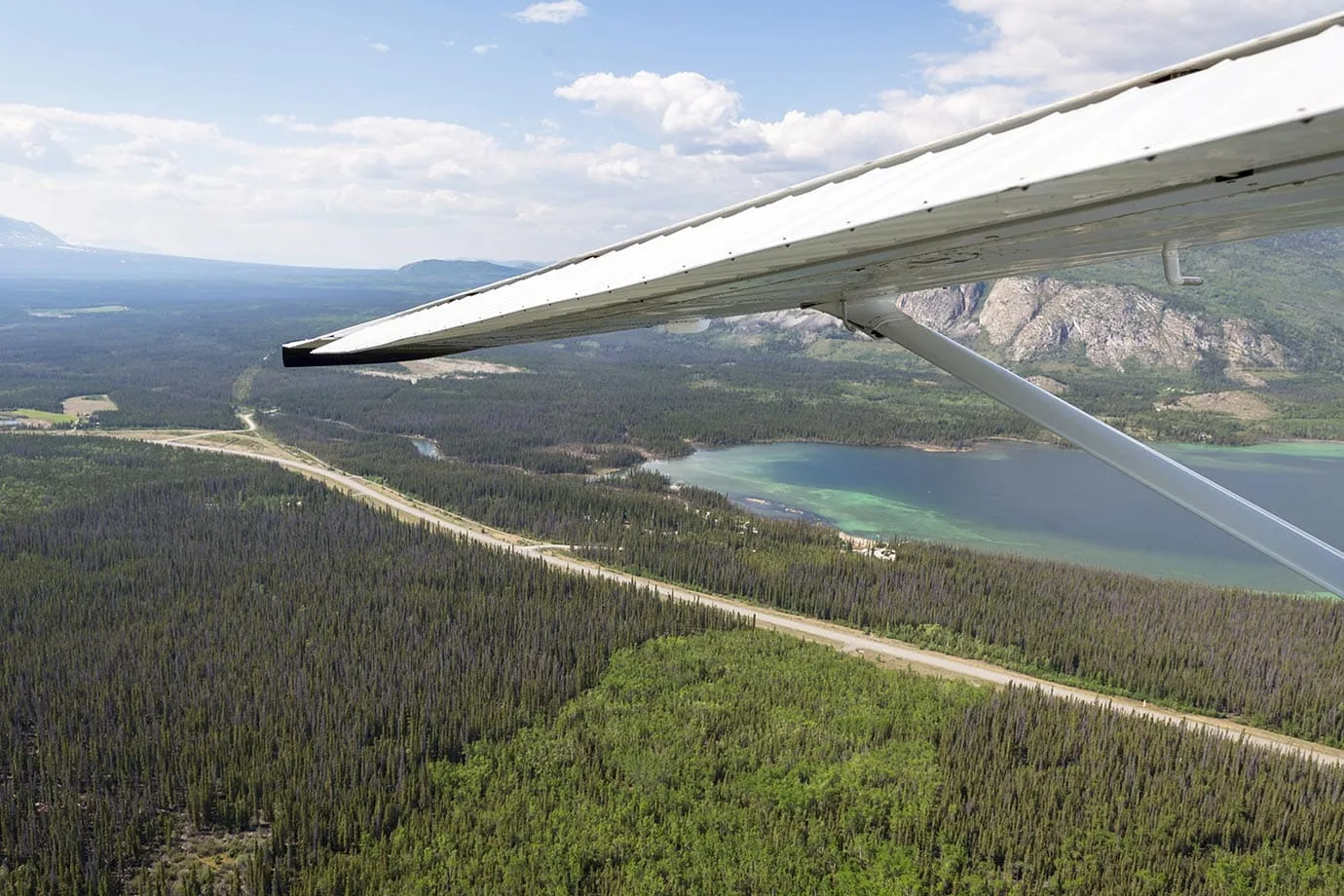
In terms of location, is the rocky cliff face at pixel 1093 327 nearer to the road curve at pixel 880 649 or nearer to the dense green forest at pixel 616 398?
the dense green forest at pixel 616 398

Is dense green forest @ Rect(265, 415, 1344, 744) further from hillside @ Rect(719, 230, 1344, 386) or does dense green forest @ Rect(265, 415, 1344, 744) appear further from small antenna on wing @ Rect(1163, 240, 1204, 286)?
hillside @ Rect(719, 230, 1344, 386)

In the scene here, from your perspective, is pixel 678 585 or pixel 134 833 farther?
pixel 678 585

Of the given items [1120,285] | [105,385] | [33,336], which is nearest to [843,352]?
[1120,285]

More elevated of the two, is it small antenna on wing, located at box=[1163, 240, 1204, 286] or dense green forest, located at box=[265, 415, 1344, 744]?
small antenna on wing, located at box=[1163, 240, 1204, 286]

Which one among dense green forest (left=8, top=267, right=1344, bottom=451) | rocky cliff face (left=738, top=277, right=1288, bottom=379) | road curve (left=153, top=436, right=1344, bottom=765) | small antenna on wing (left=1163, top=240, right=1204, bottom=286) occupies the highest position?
rocky cliff face (left=738, top=277, right=1288, bottom=379)

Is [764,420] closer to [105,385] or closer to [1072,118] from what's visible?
[105,385]

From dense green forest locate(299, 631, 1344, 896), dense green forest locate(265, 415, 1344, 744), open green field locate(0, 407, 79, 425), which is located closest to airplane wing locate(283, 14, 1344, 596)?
dense green forest locate(299, 631, 1344, 896)

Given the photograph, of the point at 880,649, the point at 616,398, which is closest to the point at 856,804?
the point at 880,649

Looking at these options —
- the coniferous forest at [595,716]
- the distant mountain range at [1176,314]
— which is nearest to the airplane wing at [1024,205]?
the coniferous forest at [595,716]
